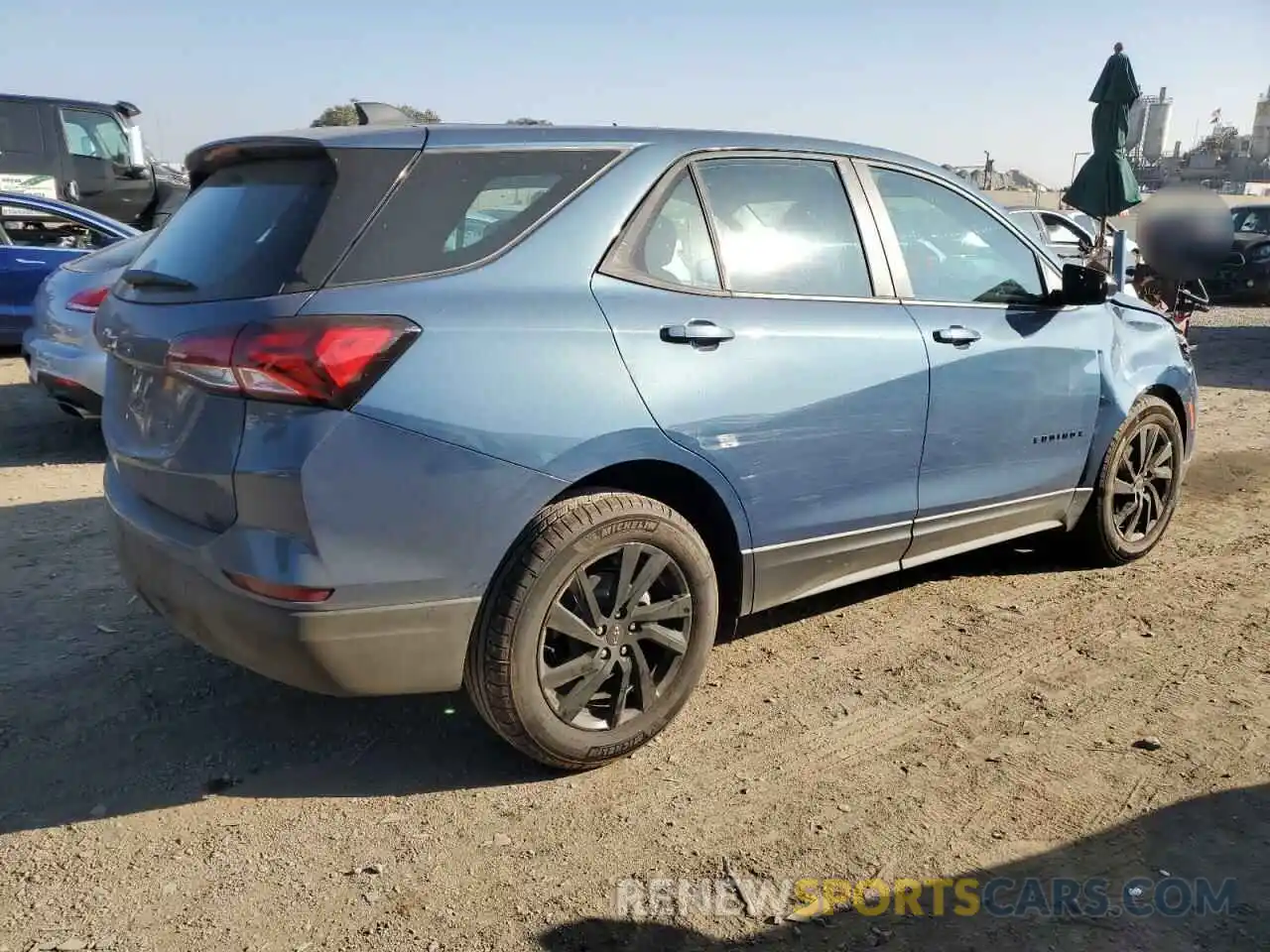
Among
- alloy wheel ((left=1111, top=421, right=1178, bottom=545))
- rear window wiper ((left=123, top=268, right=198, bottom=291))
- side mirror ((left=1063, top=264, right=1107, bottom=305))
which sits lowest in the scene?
alloy wheel ((left=1111, top=421, right=1178, bottom=545))

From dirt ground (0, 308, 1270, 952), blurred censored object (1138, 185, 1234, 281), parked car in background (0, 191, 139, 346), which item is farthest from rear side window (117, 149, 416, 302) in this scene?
blurred censored object (1138, 185, 1234, 281)

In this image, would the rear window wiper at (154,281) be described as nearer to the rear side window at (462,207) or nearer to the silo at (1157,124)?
the rear side window at (462,207)

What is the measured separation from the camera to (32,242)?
8.52m

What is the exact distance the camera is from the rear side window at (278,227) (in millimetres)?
2621

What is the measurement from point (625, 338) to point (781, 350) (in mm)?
604

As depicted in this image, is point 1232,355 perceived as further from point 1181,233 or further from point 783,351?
point 783,351

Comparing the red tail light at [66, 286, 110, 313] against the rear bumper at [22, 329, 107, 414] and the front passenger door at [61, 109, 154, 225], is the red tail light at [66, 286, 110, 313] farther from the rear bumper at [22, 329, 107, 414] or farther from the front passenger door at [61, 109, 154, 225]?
the front passenger door at [61, 109, 154, 225]

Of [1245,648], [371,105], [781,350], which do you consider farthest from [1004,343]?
[371,105]

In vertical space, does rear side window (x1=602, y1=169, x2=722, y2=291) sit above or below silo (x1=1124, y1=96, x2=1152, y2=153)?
below

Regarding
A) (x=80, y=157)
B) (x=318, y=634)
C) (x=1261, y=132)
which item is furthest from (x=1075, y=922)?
(x=1261, y=132)

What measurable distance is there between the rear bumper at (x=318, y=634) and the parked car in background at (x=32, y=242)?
669 cm

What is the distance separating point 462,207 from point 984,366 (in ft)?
6.91

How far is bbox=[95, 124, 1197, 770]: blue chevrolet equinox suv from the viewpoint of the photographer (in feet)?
8.40

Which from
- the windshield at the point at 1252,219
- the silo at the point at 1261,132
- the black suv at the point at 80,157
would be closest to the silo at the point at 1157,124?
the windshield at the point at 1252,219
